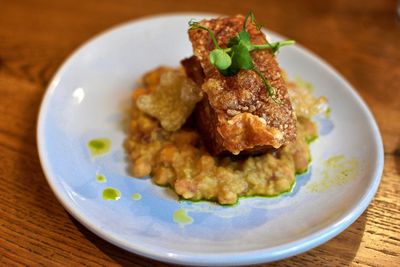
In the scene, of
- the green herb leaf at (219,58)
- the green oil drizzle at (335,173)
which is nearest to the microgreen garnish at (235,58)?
the green herb leaf at (219,58)

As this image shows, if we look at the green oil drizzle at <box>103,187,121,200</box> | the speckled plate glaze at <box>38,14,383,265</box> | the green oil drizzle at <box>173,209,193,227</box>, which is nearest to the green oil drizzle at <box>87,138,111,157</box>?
the speckled plate glaze at <box>38,14,383,265</box>

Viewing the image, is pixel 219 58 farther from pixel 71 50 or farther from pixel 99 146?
pixel 71 50

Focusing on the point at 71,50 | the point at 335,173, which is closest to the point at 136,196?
the point at 335,173

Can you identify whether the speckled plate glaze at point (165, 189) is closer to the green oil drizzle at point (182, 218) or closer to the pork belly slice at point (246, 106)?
the green oil drizzle at point (182, 218)

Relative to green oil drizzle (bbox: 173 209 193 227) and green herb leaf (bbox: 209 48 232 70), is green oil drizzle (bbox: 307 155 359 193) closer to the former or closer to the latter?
green oil drizzle (bbox: 173 209 193 227)

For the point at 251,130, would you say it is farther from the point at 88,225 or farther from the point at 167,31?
the point at 167,31

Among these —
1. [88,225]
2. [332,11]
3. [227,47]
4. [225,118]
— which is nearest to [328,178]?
[225,118]
